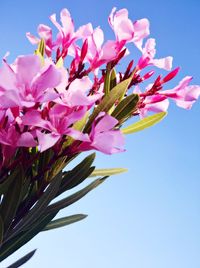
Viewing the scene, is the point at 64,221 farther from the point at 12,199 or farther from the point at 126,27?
the point at 126,27

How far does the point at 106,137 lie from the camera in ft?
2.90

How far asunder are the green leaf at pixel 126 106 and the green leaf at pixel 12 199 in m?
0.29

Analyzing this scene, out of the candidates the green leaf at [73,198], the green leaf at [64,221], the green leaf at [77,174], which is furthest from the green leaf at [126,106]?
the green leaf at [64,221]

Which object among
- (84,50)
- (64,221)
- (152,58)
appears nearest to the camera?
(84,50)

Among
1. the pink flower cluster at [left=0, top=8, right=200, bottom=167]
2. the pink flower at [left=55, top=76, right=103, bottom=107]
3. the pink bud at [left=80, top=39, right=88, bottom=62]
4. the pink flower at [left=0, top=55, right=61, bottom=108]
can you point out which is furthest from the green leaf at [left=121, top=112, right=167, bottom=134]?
the pink flower at [left=0, top=55, right=61, bottom=108]

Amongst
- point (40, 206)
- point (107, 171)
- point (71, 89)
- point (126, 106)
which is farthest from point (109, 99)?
point (107, 171)

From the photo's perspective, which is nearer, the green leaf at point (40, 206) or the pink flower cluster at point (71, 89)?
the pink flower cluster at point (71, 89)

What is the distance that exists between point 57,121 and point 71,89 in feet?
0.23

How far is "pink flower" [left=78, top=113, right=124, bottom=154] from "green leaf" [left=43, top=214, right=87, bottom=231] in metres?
0.55

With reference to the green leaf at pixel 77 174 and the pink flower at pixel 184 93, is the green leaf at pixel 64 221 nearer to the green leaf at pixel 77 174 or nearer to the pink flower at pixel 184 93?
the green leaf at pixel 77 174

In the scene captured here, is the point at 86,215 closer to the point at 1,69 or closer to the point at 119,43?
the point at 119,43

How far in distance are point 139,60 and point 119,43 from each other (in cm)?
9

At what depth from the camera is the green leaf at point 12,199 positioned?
1.02 metres

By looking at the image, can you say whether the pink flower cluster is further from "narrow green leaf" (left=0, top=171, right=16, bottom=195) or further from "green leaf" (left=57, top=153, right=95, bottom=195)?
"green leaf" (left=57, top=153, right=95, bottom=195)
